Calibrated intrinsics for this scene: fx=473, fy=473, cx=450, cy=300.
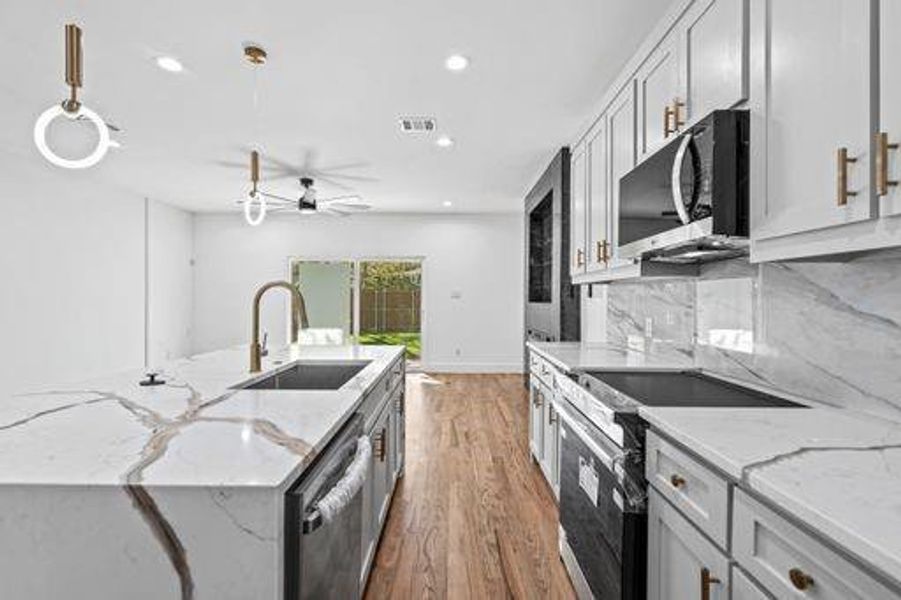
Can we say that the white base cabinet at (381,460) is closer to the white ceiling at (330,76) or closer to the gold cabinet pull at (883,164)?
the gold cabinet pull at (883,164)

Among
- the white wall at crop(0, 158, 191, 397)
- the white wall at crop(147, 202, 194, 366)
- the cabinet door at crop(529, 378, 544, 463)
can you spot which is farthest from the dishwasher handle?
the white wall at crop(147, 202, 194, 366)

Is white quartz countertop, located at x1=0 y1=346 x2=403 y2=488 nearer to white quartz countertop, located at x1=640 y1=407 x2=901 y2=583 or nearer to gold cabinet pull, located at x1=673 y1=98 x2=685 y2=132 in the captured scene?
white quartz countertop, located at x1=640 y1=407 x2=901 y2=583

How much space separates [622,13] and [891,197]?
175 centimetres

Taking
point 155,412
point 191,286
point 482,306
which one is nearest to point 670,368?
point 155,412

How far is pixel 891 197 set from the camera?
100 cm

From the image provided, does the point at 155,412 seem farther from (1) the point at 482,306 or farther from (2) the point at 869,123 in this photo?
(1) the point at 482,306

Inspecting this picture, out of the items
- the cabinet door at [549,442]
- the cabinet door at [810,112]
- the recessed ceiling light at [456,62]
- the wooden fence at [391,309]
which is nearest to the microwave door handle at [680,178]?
the cabinet door at [810,112]

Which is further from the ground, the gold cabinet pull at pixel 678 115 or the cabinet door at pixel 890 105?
the gold cabinet pull at pixel 678 115

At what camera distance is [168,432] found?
1.15 m

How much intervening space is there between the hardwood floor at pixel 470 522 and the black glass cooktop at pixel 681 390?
902 millimetres

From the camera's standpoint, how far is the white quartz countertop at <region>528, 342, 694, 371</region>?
2.26 meters

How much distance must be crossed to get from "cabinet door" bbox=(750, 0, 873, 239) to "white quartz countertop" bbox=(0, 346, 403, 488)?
1.36 m

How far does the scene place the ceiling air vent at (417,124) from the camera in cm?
374

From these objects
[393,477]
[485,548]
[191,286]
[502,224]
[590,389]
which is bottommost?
[485,548]
